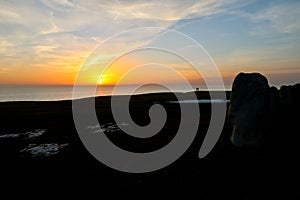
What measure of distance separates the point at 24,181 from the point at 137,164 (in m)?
5.48

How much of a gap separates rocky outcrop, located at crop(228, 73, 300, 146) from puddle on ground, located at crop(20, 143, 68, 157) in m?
11.9

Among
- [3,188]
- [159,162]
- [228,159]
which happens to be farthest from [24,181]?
[228,159]

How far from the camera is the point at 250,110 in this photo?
14.5 m

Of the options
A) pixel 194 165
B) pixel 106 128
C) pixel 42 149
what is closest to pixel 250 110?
pixel 194 165

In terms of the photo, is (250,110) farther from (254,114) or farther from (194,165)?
(194,165)

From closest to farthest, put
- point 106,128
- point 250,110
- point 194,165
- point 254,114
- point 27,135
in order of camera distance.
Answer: point 194,165
point 254,114
point 250,110
point 27,135
point 106,128

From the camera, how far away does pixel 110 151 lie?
15.6m

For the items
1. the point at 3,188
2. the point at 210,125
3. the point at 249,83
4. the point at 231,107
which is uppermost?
the point at 249,83

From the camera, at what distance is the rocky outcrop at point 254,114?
47.3 feet

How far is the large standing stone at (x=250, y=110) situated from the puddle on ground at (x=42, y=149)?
11831mm

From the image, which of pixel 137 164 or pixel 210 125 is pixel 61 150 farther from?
pixel 210 125

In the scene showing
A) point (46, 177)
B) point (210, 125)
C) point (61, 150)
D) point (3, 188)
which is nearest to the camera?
point (3, 188)

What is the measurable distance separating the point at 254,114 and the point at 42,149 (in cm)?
1427

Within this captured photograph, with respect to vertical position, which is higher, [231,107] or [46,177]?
[231,107]
